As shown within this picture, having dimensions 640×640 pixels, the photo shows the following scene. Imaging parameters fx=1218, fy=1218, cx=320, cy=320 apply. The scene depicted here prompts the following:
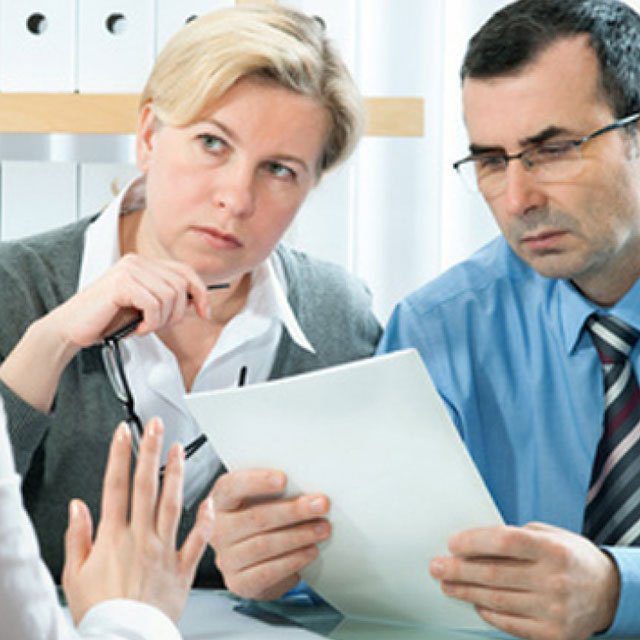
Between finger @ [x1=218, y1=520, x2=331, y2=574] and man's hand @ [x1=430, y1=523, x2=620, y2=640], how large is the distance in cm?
12

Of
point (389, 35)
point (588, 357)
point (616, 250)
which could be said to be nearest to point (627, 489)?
point (588, 357)

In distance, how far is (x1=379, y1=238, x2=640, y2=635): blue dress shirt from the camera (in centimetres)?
152

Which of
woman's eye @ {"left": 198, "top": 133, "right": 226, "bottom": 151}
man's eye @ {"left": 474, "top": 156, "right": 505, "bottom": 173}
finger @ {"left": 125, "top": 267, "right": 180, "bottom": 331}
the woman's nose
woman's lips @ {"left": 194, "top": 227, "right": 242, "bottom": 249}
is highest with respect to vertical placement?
woman's eye @ {"left": 198, "top": 133, "right": 226, "bottom": 151}

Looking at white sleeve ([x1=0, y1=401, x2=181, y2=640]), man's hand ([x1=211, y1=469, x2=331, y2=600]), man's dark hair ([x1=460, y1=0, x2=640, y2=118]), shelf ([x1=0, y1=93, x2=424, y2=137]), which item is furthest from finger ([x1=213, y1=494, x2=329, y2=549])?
shelf ([x1=0, y1=93, x2=424, y2=137])

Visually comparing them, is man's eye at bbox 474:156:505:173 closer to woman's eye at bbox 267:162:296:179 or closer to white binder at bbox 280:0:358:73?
woman's eye at bbox 267:162:296:179

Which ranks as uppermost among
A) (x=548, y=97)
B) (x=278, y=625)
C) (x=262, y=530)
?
(x=548, y=97)

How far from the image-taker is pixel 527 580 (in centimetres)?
117

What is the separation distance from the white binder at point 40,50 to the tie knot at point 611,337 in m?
0.84

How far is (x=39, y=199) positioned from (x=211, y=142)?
0.56 meters

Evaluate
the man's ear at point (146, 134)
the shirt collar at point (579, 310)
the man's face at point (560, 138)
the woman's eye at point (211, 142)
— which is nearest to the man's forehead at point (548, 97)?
the man's face at point (560, 138)

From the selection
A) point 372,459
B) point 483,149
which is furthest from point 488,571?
point 483,149

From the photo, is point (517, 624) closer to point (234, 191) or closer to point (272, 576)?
point (272, 576)

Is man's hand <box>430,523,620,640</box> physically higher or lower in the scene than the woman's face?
lower

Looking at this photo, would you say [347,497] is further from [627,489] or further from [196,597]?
[627,489]
